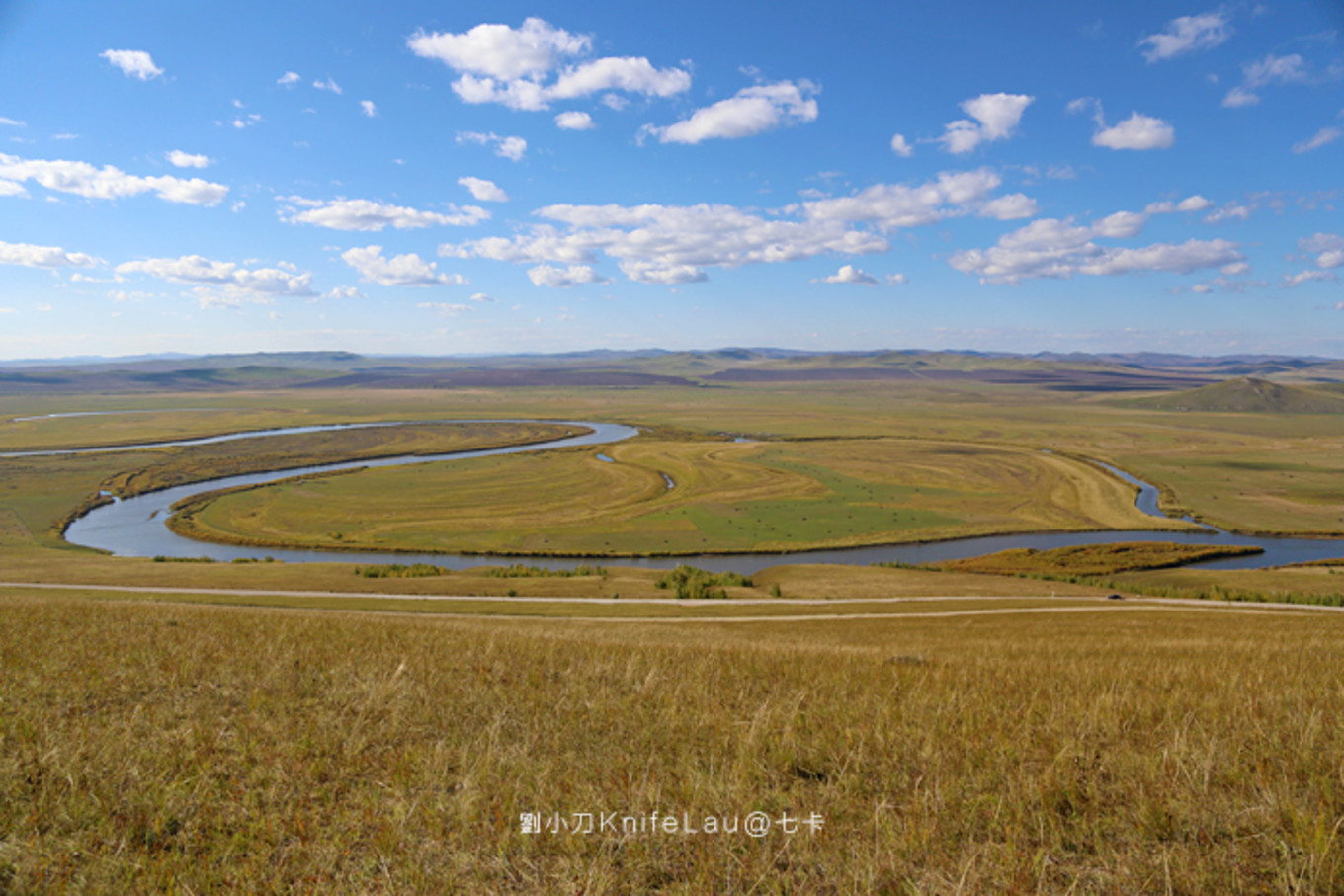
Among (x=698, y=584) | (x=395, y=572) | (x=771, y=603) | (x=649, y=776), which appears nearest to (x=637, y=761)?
(x=649, y=776)

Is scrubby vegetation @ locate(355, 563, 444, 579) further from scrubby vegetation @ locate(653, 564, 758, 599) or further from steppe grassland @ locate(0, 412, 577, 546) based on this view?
steppe grassland @ locate(0, 412, 577, 546)

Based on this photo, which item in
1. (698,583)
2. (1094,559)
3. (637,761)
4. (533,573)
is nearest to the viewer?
(637,761)

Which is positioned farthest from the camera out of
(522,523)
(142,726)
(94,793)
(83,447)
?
(83,447)

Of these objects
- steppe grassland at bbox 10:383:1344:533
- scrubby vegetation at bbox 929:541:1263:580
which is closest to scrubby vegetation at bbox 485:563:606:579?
scrubby vegetation at bbox 929:541:1263:580

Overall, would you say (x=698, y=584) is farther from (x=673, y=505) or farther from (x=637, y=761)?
(x=673, y=505)

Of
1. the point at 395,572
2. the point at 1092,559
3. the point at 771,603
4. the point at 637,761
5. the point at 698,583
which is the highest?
the point at 637,761

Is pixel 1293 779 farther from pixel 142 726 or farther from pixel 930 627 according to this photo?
pixel 930 627

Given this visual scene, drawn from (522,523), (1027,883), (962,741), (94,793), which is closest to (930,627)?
(962,741)
